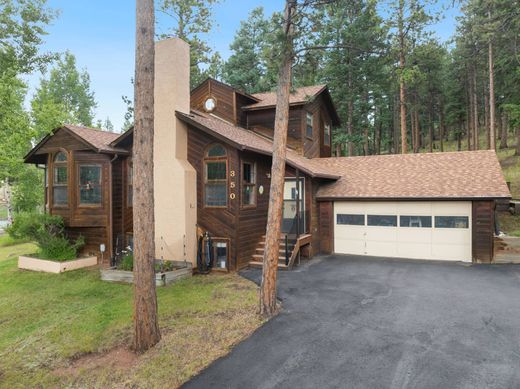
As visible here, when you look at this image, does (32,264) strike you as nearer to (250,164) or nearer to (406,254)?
(250,164)

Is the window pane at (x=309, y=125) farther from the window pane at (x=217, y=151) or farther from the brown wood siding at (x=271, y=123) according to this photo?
the window pane at (x=217, y=151)

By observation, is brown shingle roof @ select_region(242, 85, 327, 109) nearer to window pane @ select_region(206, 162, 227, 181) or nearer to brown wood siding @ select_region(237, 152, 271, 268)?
brown wood siding @ select_region(237, 152, 271, 268)

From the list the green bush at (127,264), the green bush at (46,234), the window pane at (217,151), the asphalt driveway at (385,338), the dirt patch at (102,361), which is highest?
the window pane at (217,151)

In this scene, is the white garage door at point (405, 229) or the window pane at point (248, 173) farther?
the white garage door at point (405, 229)

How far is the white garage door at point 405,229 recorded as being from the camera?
1150 centimetres

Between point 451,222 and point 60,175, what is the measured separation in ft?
49.3

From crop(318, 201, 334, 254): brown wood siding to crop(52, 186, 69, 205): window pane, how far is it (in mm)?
10271

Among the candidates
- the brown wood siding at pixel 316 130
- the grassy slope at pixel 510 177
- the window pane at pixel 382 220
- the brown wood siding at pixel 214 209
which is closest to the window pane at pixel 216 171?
the brown wood siding at pixel 214 209

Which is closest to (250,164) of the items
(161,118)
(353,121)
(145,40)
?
(161,118)

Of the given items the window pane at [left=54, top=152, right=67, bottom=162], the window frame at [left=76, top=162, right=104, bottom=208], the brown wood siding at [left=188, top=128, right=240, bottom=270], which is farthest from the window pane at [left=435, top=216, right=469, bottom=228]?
the window pane at [left=54, top=152, right=67, bottom=162]

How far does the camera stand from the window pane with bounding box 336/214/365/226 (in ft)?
42.6

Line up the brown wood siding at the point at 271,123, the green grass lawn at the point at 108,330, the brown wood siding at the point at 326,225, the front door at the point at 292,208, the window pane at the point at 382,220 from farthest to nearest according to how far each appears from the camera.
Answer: the brown wood siding at the point at 271,123 < the brown wood siding at the point at 326,225 < the front door at the point at 292,208 < the window pane at the point at 382,220 < the green grass lawn at the point at 108,330

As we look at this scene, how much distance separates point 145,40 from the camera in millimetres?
5688

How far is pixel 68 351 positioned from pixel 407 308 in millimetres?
6905
